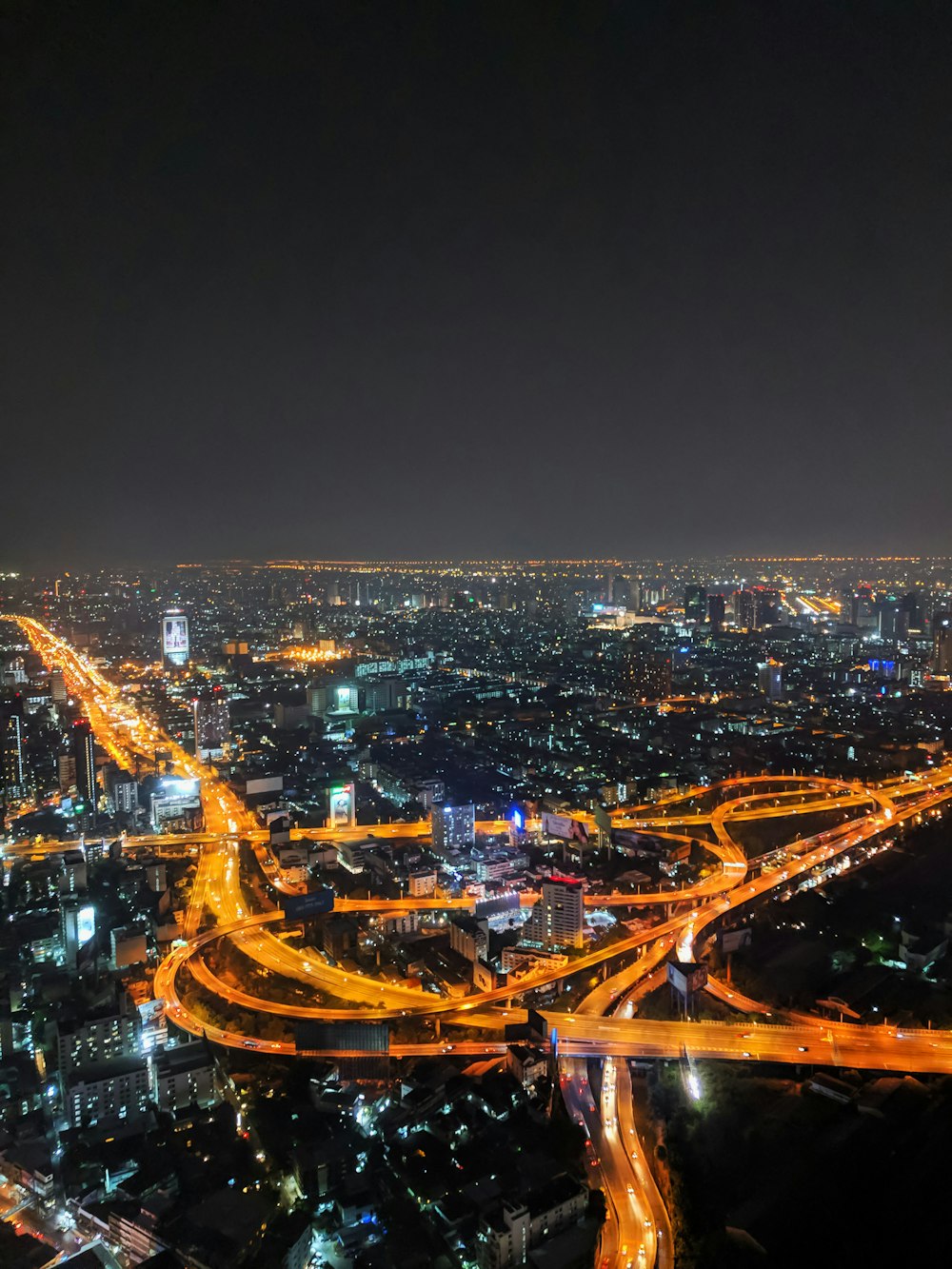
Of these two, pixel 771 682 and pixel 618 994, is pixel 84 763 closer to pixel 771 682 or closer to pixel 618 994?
pixel 618 994

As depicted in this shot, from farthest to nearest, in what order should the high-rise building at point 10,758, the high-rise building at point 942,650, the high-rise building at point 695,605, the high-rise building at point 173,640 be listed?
the high-rise building at point 695,605 → the high-rise building at point 942,650 → the high-rise building at point 173,640 → the high-rise building at point 10,758

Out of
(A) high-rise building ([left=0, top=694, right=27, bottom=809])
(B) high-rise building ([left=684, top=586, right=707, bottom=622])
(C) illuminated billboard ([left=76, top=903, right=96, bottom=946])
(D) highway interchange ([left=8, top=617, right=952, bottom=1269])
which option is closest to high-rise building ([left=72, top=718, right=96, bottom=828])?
(A) high-rise building ([left=0, top=694, right=27, bottom=809])

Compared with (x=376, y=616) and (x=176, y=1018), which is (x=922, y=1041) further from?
(x=376, y=616)

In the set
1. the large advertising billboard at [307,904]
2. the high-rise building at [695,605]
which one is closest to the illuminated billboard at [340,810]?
the large advertising billboard at [307,904]

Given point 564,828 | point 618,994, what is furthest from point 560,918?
point 564,828

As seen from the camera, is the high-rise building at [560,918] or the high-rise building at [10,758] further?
the high-rise building at [10,758]

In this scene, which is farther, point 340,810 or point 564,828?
point 340,810

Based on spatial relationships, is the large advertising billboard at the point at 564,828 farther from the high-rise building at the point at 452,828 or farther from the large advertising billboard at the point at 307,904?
the large advertising billboard at the point at 307,904
